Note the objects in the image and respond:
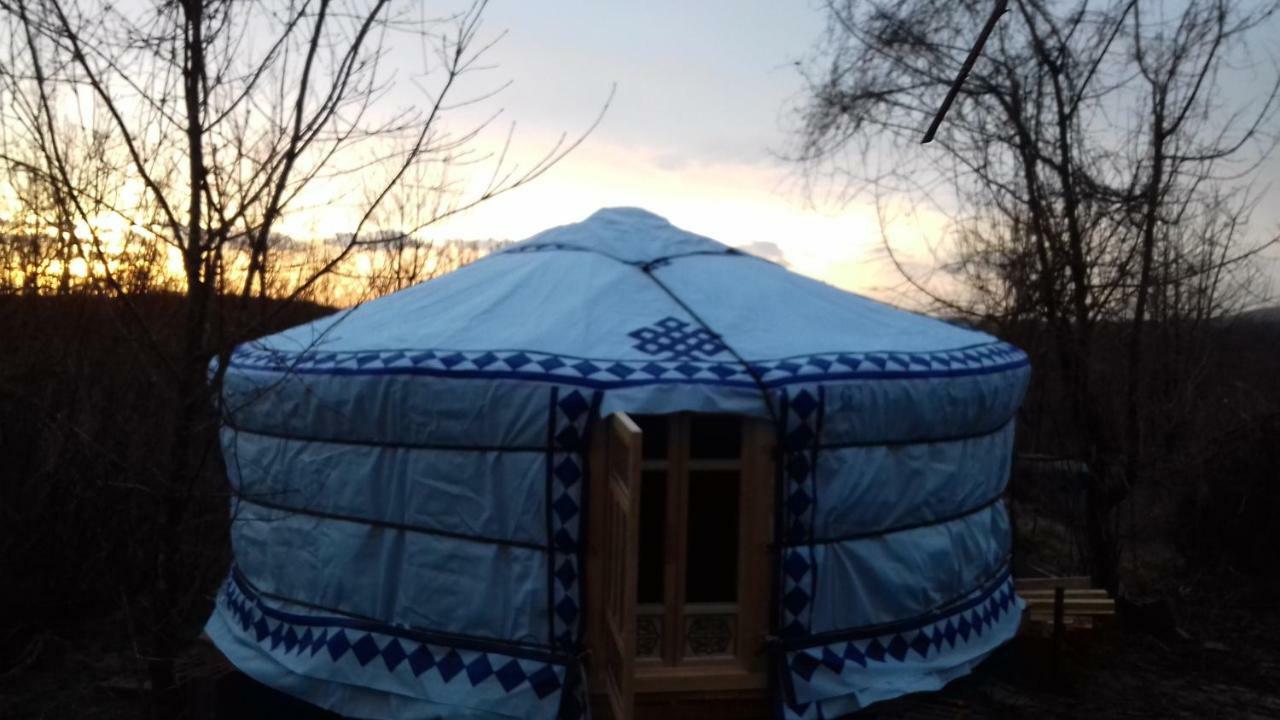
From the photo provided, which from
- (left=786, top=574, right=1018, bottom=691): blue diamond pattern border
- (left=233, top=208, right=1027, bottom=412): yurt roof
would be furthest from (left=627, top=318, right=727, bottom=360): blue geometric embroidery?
(left=786, top=574, right=1018, bottom=691): blue diamond pattern border

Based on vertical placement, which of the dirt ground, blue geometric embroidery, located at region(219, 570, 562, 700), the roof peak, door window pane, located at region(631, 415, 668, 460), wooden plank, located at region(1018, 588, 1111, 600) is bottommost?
the dirt ground

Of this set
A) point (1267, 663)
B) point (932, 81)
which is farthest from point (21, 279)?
point (1267, 663)

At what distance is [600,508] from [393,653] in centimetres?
86

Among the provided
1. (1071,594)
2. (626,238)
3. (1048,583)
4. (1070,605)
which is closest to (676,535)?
(626,238)

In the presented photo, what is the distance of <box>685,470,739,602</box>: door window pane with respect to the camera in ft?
12.0

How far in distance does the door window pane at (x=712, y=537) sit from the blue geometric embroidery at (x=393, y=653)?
23.4 inches

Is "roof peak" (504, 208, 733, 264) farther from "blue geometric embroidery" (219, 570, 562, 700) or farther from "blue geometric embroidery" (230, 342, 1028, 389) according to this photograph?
"blue geometric embroidery" (219, 570, 562, 700)

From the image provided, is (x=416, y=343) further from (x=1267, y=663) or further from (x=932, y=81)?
(x=1267, y=663)

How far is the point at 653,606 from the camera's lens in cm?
351

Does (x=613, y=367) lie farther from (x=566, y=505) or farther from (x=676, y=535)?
(x=676, y=535)

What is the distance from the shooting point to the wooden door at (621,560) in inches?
115

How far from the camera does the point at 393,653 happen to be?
11.8ft

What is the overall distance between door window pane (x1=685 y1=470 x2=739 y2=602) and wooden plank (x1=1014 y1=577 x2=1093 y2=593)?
1853 mm

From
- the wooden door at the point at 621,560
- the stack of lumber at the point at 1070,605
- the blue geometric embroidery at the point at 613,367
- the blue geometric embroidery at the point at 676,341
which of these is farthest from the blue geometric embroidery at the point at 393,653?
the stack of lumber at the point at 1070,605
